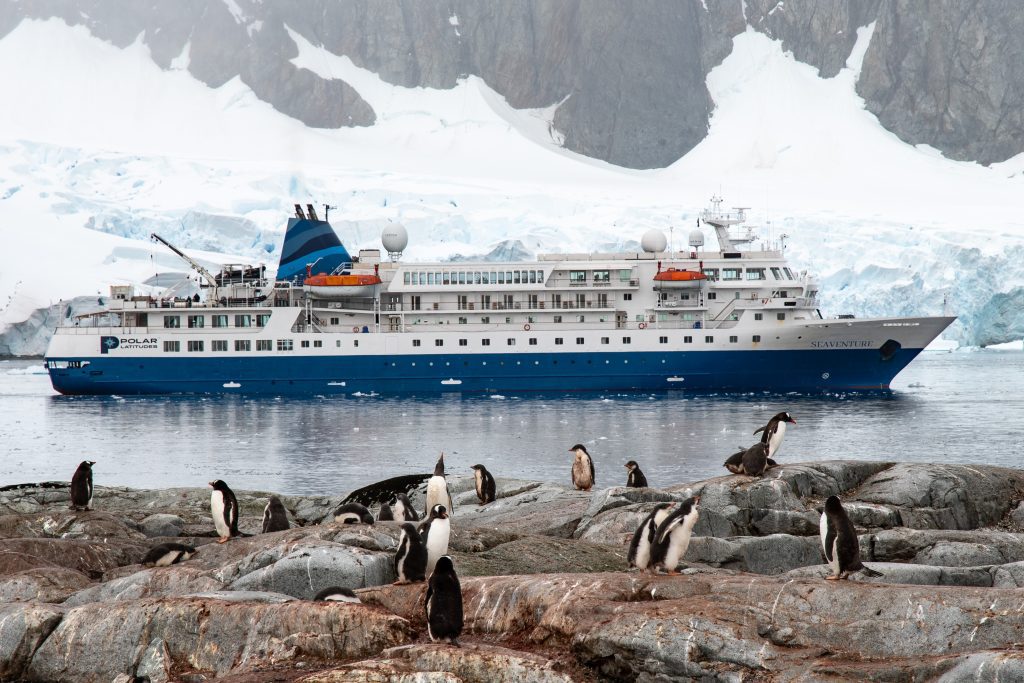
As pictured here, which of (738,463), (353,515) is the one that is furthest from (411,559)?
(738,463)

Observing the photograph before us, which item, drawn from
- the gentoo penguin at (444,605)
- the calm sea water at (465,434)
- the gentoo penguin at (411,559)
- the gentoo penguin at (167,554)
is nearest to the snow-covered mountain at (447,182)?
the calm sea water at (465,434)

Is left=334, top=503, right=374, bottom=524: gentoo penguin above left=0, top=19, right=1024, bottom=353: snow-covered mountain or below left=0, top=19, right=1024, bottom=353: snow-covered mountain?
Answer: below

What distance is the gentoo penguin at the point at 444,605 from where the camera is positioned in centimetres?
705

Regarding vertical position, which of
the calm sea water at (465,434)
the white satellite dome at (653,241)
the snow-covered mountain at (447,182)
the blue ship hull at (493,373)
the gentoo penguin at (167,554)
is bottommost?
the calm sea water at (465,434)

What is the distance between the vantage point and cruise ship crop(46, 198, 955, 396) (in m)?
41.1

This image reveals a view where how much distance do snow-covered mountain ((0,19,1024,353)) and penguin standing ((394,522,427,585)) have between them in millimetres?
45702

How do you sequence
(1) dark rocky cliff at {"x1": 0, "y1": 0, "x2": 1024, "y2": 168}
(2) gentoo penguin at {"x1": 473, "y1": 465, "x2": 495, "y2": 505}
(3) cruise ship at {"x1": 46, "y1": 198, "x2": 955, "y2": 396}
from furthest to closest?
(1) dark rocky cliff at {"x1": 0, "y1": 0, "x2": 1024, "y2": 168}, (3) cruise ship at {"x1": 46, "y1": 198, "x2": 955, "y2": 396}, (2) gentoo penguin at {"x1": 473, "y1": 465, "x2": 495, "y2": 505}

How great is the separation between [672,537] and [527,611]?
3.99 ft

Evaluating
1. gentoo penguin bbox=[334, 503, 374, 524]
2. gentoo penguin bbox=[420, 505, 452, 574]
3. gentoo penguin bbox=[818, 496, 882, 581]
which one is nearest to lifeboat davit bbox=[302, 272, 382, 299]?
gentoo penguin bbox=[334, 503, 374, 524]

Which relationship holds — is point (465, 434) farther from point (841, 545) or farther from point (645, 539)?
point (841, 545)

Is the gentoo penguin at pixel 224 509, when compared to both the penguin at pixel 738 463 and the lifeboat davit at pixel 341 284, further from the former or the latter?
the lifeboat davit at pixel 341 284

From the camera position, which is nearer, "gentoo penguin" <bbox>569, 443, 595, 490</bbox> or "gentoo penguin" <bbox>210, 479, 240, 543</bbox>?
"gentoo penguin" <bbox>210, 479, 240, 543</bbox>

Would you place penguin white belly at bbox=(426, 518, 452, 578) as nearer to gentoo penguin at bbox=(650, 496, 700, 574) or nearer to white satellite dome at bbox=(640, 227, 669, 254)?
gentoo penguin at bbox=(650, 496, 700, 574)

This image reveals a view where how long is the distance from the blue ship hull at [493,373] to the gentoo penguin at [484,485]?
27.4 m
